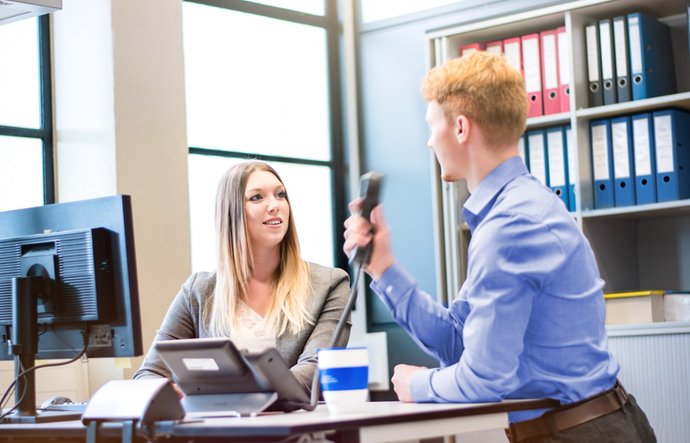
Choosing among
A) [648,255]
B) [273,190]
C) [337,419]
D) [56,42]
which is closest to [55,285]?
[273,190]

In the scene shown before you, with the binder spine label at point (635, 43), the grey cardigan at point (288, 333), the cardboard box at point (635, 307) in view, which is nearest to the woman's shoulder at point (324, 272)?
the grey cardigan at point (288, 333)

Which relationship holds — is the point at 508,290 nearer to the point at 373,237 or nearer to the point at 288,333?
the point at 373,237

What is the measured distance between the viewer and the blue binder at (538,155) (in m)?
3.83

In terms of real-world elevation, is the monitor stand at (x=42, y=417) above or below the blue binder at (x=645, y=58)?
below

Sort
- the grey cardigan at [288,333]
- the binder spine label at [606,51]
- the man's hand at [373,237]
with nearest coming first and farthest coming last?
the man's hand at [373,237], the grey cardigan at [288,333], the binder spine label at [606,51]

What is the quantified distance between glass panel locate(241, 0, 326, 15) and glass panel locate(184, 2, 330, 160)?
84 mm

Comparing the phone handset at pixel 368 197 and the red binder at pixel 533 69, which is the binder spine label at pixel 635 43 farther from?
the phone handset at pixel 368 197

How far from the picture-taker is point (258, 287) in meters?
2.67

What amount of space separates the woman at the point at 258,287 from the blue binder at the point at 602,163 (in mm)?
1416

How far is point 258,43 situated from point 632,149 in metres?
1.84

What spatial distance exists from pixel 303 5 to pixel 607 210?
1963mm

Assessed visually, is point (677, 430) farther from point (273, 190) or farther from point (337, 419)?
point (337, 419)

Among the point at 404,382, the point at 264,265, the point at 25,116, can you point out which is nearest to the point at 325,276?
the point at 264,265

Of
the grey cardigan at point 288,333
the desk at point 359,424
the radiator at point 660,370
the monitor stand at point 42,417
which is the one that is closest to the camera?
the desk at point 359,424
